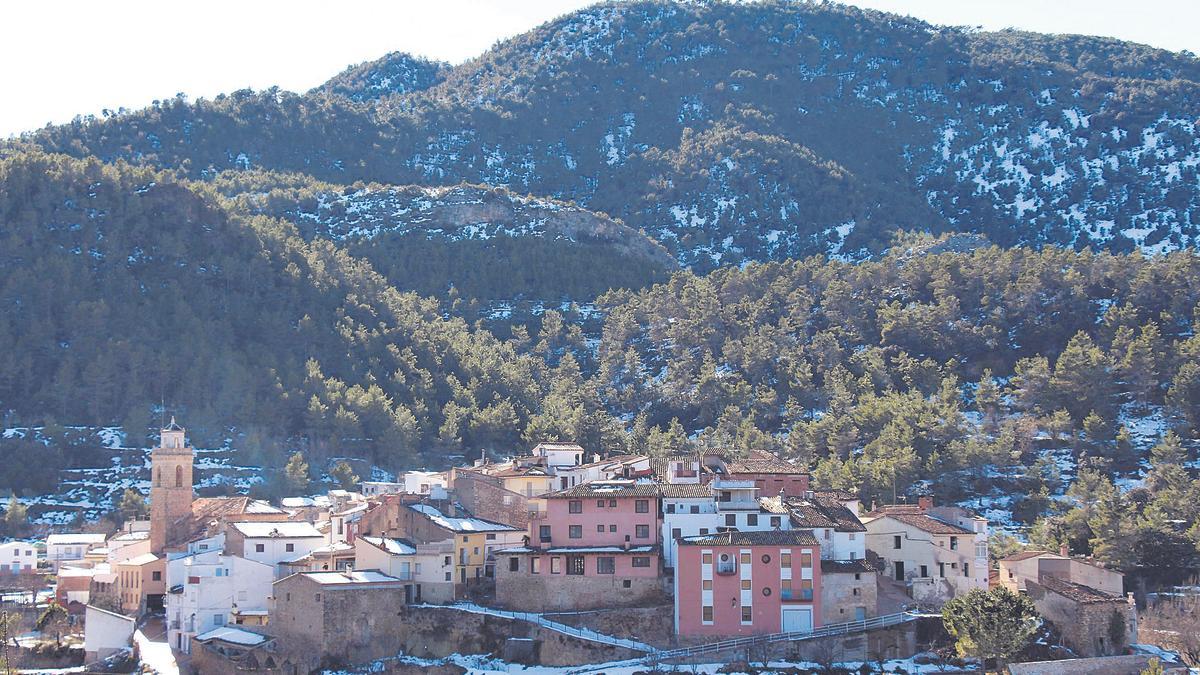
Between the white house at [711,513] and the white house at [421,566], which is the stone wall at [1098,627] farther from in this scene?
the white house at [421,566]

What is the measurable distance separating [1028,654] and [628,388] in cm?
7569

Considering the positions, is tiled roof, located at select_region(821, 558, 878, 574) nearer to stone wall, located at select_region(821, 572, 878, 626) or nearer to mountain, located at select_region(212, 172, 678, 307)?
stone wall, located at select_region(821, 572, 878, 626)

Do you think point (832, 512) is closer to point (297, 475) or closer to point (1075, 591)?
point (1075, 591)

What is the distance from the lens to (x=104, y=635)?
7575cm

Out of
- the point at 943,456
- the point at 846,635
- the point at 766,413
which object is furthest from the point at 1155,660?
the point at 766,413

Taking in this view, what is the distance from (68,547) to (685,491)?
40476mm

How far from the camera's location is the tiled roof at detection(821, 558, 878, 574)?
70750mm

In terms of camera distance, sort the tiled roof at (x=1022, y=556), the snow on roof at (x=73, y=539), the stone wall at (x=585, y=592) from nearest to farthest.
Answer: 1. the stone wall at (x=585, y=592)
2. the tiled roof at (x=1022, y=556)
3. the snow on roof at (x=73, y=539)

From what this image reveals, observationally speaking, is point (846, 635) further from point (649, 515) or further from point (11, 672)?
point (11, 672)

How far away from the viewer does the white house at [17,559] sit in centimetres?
9244

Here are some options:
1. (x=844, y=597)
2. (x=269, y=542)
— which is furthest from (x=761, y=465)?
(x=269, y=542)

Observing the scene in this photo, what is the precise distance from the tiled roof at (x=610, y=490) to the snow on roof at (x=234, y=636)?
13.7 m

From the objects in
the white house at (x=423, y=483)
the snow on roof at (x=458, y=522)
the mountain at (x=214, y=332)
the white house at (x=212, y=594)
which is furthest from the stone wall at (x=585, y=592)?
the mountain at (x=214, y=332)

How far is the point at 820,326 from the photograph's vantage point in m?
148
